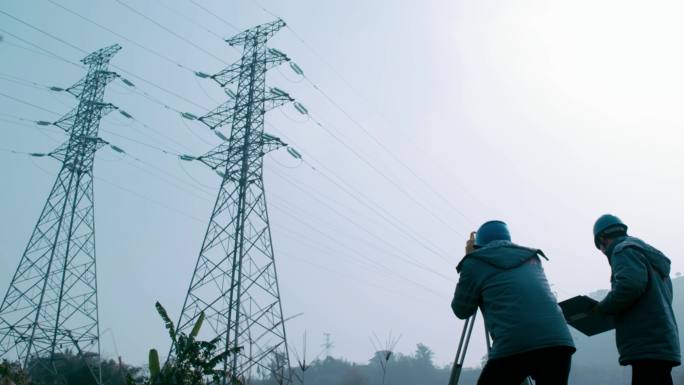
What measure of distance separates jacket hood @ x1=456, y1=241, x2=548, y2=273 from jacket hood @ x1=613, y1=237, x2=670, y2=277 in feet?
2.95

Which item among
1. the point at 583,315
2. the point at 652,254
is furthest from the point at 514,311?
the point at 652,254

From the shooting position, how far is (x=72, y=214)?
83.9 feet

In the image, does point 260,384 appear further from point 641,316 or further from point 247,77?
point 247,77

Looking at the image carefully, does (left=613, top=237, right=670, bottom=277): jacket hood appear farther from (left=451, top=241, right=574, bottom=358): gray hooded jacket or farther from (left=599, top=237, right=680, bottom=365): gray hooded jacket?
(left=451, top=241, right=574, bottom=358): gray hooded jacket

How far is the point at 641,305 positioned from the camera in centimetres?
426

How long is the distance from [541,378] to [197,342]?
3431 millimetres

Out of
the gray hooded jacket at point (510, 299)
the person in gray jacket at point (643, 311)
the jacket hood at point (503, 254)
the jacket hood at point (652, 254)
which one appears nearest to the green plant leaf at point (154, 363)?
the gray hooded jacket at point (510, 299)

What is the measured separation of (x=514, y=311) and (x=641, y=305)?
1321 millimetres

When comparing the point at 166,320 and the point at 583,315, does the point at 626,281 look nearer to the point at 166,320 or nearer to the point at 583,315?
the point at 583,315

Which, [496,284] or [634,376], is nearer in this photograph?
[496,284]

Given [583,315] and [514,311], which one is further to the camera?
[583,315]

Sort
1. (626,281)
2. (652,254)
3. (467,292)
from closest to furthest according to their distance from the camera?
(467,292)
(626,281)
(652,254)

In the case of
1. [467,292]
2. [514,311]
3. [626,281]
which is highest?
[626,281]

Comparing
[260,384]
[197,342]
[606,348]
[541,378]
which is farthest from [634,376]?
[606,348]
